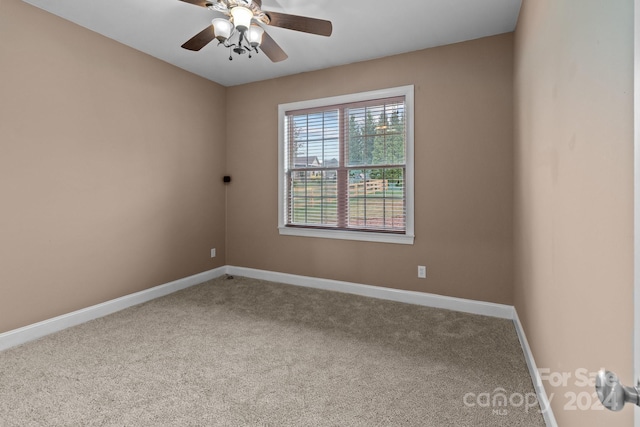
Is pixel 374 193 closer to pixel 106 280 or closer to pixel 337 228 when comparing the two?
pixel 337 228

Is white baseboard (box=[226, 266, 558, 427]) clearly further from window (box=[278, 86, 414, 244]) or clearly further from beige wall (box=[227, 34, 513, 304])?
window (box=[278, 86, 414, 244])

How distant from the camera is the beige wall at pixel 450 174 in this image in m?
3.08

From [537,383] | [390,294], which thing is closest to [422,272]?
[390,294]

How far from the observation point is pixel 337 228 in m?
3.93

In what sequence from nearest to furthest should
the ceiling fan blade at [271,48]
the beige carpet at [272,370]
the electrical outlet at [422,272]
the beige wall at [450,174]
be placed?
the beige carpet at [272,370], the ceiling fan blade at [271,48], the beige wall at [450,174], the electrical outlet at [422,272]

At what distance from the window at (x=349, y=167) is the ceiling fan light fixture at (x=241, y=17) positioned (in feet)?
5.68

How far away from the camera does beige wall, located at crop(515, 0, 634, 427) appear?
0.83 metres

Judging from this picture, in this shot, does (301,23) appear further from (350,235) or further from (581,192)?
(350,235)

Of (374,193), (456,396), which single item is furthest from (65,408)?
(374,193)

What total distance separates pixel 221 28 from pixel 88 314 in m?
2.75

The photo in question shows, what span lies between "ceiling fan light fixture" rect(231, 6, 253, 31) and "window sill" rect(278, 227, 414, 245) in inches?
92.0

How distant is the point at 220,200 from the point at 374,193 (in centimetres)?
215

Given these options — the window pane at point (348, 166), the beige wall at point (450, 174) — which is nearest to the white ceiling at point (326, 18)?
the beige wall at point (450, 174)

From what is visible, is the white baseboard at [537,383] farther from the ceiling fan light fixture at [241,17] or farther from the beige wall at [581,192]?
the ceiling fan light fixture at [241,17]
